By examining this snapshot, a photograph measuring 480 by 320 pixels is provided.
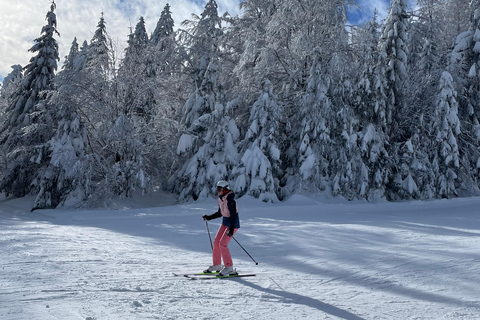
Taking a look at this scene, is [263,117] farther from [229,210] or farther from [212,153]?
[229,210]

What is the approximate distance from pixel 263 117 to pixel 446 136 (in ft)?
33.6

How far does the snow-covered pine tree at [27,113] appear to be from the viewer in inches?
976

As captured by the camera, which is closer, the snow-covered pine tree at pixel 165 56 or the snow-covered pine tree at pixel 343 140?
the snow-covered pine tree at pixel 343 140

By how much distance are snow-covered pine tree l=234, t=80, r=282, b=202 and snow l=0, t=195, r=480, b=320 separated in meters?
3.88

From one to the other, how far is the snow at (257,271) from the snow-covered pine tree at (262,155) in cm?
388

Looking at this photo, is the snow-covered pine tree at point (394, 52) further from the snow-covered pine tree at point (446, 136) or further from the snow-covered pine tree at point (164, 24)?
the snow-covered pine tree at point (164, 24)

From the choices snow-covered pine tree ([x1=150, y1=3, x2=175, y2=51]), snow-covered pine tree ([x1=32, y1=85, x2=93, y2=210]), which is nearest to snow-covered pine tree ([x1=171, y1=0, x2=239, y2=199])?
snow-covered pine tree ([x1=32, y1=85, x2=93, y2=210])

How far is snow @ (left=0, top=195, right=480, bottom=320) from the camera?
5.15 m

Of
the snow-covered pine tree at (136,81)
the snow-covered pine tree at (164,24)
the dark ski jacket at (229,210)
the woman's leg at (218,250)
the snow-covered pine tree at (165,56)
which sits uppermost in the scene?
the snow-covered pine tree at (164,24)

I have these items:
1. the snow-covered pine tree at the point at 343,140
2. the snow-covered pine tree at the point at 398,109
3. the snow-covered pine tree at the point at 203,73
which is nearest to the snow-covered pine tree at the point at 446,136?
the snow-covered pine tree at the point at 398,109

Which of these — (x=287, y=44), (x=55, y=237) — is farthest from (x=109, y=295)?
(x=287, y=44)

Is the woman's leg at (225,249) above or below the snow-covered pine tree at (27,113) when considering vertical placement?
below

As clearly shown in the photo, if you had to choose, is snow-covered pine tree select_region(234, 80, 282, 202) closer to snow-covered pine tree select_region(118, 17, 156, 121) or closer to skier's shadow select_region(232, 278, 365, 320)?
snow-covered pine tree select_region(118, 17, 156, 121)

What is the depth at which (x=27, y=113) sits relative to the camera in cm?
2609
